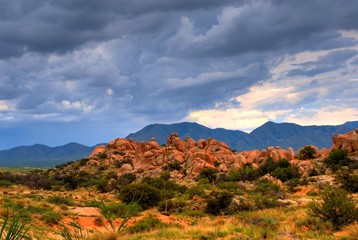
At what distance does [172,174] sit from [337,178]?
1110 inches

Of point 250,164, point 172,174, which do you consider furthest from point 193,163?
point 250,164

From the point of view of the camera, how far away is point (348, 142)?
56.5 meters

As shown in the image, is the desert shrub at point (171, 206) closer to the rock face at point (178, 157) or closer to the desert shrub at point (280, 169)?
the desert shrub at point (280, 169)

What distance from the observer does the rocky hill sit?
57.9 m

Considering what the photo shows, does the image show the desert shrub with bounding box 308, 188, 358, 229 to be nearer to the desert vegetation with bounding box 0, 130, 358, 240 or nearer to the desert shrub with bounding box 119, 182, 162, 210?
the desert vegetation with bounding box 0, 130, 358, 240

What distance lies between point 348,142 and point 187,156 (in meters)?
29.8

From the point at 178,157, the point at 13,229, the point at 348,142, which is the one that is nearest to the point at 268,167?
the point at 348,142

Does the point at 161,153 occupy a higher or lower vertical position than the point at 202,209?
higher

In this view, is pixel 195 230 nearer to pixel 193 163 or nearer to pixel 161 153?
pixel 193 163

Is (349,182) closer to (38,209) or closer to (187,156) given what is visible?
(38,209)

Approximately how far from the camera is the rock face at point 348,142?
5534cm

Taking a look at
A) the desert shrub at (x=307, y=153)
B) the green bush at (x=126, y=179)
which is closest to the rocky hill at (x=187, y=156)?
the desert shrub at (x=307, y=153)

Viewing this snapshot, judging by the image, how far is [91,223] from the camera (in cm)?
2425

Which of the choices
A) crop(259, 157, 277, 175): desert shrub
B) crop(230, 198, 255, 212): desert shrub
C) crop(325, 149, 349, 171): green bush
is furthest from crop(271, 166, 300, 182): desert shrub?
crop(230, 198, 255, 212): desert shrub
